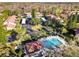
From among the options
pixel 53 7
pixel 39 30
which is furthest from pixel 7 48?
pixel 53 7

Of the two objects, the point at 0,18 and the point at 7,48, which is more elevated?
the point at 0,18

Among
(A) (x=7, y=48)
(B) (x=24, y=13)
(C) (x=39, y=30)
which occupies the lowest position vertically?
(A) (x=7, y=48)

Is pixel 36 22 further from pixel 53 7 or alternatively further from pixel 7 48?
pixel 7 48

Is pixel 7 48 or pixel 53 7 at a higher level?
pixel 53 7

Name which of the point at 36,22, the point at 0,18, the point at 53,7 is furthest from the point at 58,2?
the point at 0,18

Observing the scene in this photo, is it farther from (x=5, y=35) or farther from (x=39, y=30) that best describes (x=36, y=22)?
(x=5, y=35)
